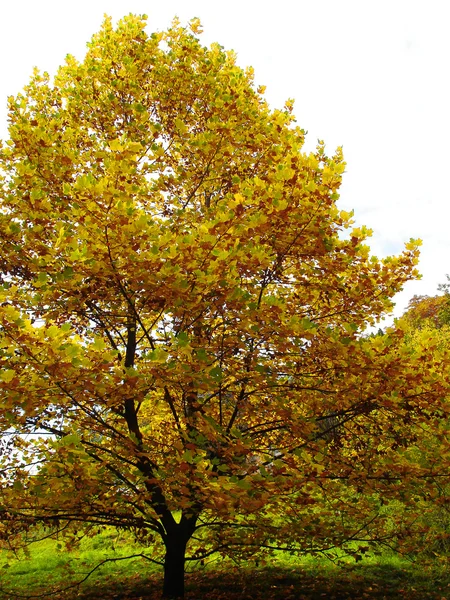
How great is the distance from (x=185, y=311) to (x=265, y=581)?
600cm

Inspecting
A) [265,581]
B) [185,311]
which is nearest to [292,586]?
[265,581]

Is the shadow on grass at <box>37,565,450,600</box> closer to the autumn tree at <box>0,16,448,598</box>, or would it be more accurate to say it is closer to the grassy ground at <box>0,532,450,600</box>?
the grassy ground at <box>0,532,450,600</box>

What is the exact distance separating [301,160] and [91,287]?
2321mm

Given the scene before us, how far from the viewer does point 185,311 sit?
3727 mm

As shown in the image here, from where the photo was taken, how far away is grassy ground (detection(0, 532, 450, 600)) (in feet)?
21.1

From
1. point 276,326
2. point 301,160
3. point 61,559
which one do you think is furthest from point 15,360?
point 61,559

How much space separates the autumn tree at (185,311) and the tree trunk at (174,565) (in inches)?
1.0

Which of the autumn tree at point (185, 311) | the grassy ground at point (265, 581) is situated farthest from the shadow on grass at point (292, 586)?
the autumn tree at point (185, 311)

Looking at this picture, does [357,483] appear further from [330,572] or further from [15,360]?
[330,572]

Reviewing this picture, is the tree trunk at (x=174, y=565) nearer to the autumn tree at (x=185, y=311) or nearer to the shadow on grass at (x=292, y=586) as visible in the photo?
the autumn tree at (x=185, y=311)

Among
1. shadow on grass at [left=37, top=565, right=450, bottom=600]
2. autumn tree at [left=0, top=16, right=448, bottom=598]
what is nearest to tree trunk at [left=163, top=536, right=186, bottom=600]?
autumn tree at [left=0, top=16, right=448, bottom=598]

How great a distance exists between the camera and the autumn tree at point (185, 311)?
329 centimetres

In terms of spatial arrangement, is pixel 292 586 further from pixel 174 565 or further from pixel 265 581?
pixel 174 565

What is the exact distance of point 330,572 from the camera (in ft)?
26.3
